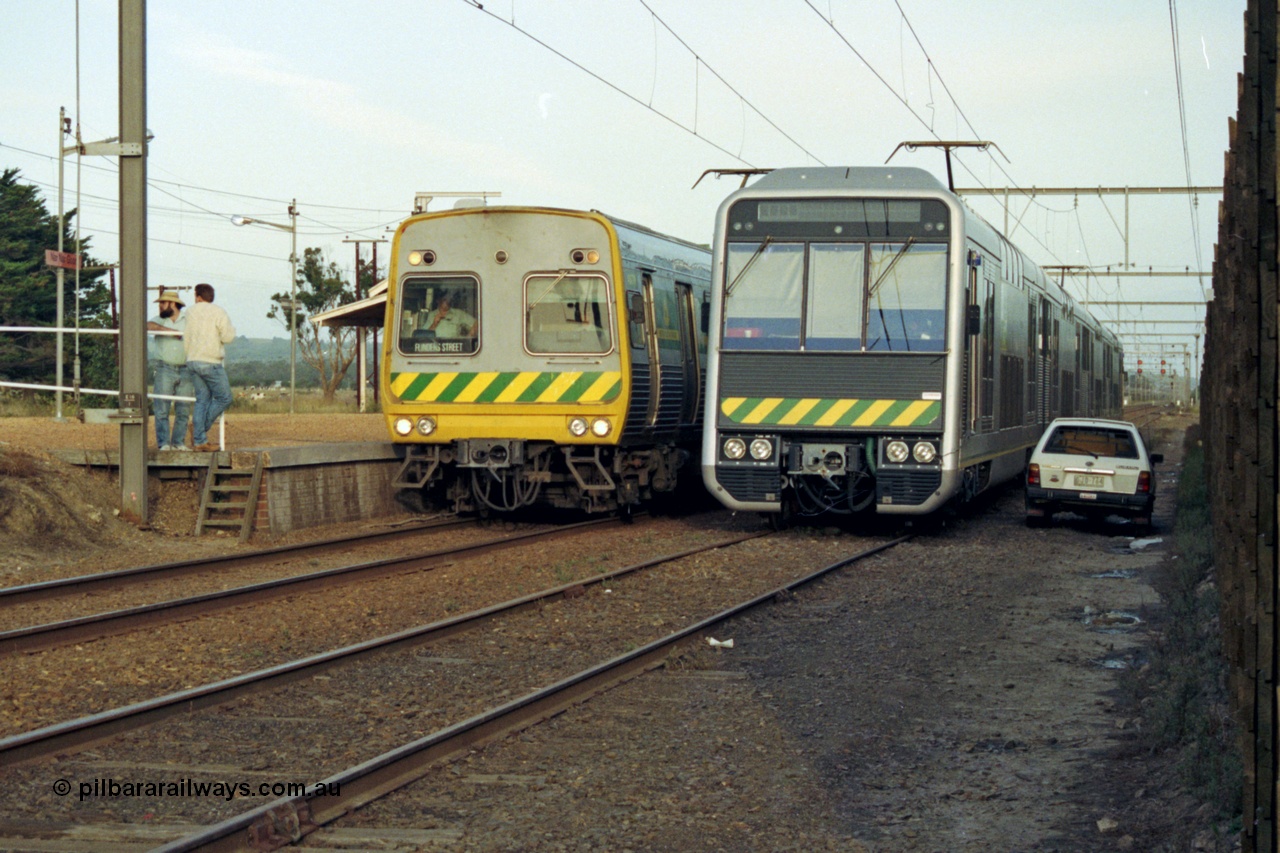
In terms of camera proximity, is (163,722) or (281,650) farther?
(281,650)

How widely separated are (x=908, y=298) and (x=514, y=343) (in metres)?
4.18

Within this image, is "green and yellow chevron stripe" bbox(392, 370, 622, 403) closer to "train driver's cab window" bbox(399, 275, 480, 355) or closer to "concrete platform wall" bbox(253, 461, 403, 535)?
"train driver's cab window" bbox(399, 275, 480, 355)

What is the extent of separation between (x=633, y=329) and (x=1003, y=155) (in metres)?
12.4

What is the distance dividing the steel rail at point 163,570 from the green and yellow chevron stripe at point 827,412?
12.6 feet

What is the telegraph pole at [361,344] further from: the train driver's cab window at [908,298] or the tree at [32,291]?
the train driver's cab window at [908,298]

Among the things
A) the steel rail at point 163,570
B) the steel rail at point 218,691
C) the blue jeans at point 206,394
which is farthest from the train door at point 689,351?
the steel rail at point 218,691

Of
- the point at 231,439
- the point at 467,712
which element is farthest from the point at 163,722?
the point at 231,439

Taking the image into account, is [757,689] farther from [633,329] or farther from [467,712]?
[633,329]

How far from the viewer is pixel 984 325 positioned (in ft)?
50.1

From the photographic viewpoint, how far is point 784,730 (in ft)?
23.0

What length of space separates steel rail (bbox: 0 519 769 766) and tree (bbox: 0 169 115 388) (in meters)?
39.6

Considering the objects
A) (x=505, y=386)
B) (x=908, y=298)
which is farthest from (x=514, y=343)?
(x=908, y=298)

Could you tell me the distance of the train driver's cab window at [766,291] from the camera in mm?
14172

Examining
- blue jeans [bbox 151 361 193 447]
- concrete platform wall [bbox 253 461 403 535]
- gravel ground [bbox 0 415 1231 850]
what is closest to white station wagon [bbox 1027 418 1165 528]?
gravel ground [bbox 0 415 1231 850]
